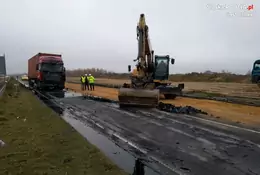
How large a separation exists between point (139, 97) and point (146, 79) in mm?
3709

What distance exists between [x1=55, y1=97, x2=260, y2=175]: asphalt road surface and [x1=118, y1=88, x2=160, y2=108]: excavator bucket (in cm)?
296

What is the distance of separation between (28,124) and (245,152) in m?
7.62

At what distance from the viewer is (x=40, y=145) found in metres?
7.30

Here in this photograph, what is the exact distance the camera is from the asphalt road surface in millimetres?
A: 5793

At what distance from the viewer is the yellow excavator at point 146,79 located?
15.3 m

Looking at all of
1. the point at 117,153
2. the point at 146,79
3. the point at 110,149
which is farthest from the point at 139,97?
the point at 117,153

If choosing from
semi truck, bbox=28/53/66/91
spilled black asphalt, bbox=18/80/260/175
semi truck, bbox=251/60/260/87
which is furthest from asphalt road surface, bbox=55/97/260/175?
semi truck, bbox=251/60/260/87

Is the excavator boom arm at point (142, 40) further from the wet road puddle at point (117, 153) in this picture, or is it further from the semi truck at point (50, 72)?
the semi truck at point (50, 72)

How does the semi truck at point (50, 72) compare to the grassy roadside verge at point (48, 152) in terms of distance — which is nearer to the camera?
the grassy roadside verge at point (48, 152)

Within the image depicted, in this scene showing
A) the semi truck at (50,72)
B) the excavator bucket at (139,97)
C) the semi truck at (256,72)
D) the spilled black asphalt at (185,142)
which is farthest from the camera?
the semi truck at (256,72)

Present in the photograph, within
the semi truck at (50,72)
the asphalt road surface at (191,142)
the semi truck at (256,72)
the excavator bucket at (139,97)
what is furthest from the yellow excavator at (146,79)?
the semi truck at (256,72)

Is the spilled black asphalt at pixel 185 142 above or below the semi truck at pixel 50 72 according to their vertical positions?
below

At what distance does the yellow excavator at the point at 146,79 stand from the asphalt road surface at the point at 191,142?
313 cm

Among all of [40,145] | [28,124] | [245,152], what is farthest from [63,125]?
[245,152]
